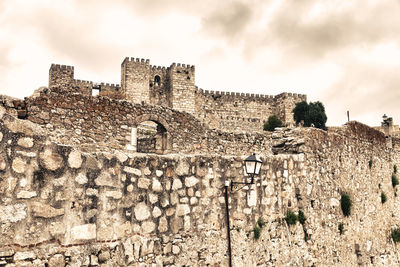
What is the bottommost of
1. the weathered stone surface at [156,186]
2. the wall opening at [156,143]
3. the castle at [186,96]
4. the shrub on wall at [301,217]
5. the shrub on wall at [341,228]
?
the shrub on wall at [341,228]

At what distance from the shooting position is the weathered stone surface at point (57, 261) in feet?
13.5

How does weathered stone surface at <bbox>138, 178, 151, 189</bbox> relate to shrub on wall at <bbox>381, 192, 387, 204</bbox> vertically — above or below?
above

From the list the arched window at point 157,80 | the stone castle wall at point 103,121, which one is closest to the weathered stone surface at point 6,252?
the stone castle wall at point 103,121

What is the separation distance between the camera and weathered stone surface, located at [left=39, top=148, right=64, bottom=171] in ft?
13.7

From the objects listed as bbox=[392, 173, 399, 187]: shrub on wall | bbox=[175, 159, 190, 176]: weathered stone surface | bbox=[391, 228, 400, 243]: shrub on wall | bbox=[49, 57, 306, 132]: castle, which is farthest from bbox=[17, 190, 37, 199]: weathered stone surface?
bbox=[49, 57, 306, 132]: castle

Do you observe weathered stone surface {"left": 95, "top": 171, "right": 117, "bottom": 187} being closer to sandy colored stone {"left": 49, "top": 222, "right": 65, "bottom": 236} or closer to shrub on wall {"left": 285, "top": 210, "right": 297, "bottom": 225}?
sandy colored stone {"left": 49, "top": 222, "right": 65, "bottom": 236}

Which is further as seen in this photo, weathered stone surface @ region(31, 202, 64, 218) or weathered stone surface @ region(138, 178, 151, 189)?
weathered stone surface @ region(138, 178, 151, 189)

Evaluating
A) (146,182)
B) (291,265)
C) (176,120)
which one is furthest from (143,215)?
(176,120)

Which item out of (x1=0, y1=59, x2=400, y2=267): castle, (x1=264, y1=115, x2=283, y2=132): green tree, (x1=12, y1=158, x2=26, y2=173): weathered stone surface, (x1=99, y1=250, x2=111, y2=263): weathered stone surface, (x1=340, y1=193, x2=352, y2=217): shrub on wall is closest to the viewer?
(x1=12, y1=158, x2=26, y2=173): weathered stone surface

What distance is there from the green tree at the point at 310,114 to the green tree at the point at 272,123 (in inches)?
74.1

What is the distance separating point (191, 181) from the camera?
5.71m

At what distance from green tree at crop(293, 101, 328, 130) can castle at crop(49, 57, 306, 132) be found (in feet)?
5.36

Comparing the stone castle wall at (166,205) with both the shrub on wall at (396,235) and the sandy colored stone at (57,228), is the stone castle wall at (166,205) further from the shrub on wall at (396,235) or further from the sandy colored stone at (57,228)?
the shrub on wall at (396,235)

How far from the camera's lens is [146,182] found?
16.9 ft
